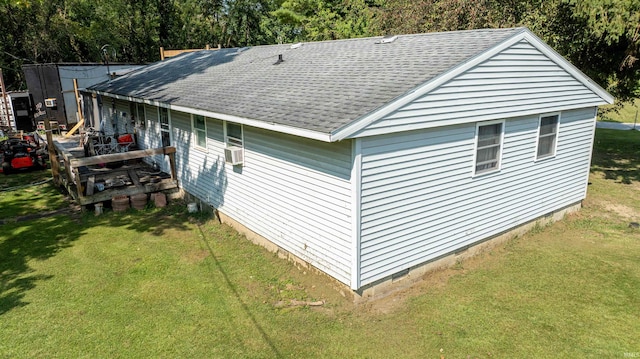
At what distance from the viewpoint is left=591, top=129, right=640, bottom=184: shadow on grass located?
15.6 meters

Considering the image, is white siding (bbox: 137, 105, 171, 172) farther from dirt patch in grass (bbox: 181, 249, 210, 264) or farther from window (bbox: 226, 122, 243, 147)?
dirt patch in grass (bbox: 181, 249, 210, 264)

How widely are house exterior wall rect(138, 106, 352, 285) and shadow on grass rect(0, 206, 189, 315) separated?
1412 mm

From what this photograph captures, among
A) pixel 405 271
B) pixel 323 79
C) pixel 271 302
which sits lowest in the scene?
pixel 271 302

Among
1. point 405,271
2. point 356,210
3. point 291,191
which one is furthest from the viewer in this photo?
point 291,191

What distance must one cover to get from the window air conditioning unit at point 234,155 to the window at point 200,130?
172 cm

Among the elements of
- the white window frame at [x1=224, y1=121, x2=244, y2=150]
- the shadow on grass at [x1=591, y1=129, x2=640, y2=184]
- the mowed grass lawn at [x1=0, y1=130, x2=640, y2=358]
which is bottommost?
the shadow on grass at [x1=591, y1=129, x2=640, y2=184]

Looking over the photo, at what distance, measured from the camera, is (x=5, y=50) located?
32.6m

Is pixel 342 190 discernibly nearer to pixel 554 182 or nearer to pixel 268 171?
pixel 268 171

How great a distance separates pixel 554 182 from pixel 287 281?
23.5 feet

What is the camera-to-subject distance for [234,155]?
8688 millimetres

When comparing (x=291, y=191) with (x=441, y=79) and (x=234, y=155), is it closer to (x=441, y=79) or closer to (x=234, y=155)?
(x=234, y=155)

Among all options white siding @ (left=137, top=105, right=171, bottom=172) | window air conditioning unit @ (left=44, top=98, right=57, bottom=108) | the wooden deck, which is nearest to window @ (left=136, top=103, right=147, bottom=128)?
white siding @ (left=137, top=105, right=171, bottom=172)

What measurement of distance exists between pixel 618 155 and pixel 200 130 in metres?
18.9

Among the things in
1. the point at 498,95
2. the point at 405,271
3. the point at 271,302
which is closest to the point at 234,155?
the point at 271,302
